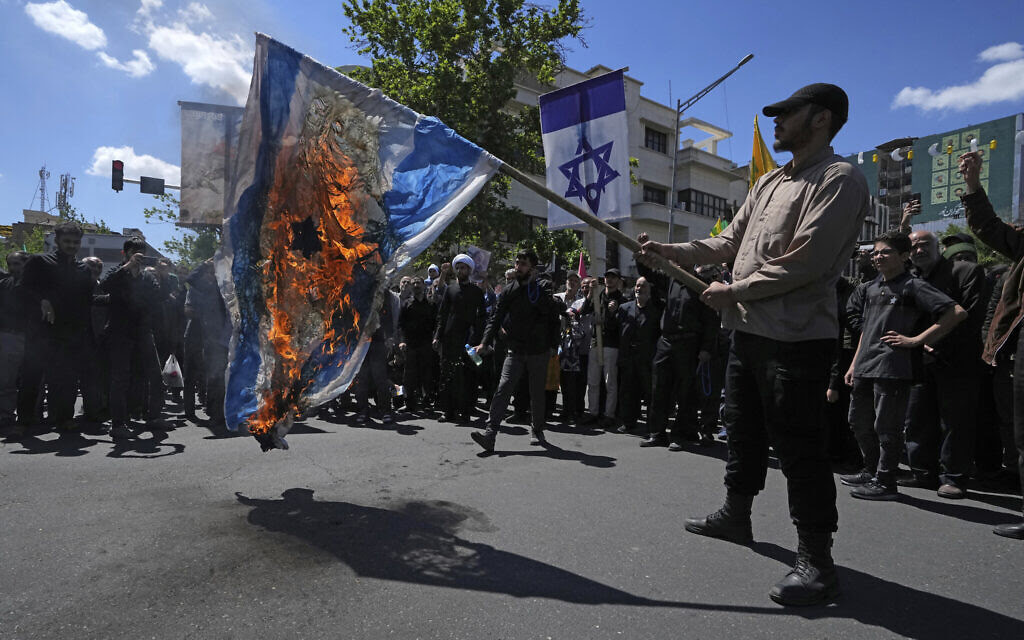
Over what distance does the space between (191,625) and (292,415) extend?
1.56m

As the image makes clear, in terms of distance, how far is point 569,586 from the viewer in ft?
9.91

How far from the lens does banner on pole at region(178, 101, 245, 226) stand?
589 centimetres

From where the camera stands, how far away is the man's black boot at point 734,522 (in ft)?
11.9

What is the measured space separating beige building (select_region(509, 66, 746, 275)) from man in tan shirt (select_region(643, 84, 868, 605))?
3032 centimetres

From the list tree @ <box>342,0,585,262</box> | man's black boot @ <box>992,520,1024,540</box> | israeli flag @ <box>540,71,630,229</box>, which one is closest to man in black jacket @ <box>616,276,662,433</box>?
israeli flag @ <box>540,71,630,229</box>

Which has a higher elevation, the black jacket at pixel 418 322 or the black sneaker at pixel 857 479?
the black jacket at pixel 418 322

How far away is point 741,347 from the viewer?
A: 334 centimetres

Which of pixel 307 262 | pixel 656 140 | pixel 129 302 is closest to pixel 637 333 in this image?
pixel 307 262

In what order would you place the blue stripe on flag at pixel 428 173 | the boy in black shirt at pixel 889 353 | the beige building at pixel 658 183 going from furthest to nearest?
the beige building at pixel 658 183, the boy in black shirt at pixel 889 353, the blue stripe on flag at pixel 428 173

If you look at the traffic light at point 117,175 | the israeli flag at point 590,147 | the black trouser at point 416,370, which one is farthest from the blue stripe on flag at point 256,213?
the traffic light at point 117,175

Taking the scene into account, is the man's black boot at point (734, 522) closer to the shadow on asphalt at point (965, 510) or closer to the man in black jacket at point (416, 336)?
the shadow on asphalt at point (965, 510)

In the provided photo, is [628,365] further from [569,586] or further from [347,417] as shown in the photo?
[569,586]

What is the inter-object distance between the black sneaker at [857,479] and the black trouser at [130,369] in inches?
Answer: 285

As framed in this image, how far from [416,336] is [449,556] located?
19.9 feet
